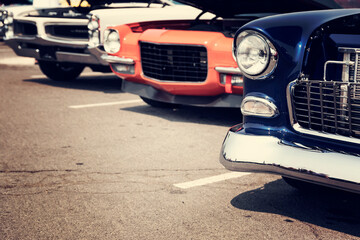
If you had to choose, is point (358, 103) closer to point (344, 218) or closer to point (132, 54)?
point (344, 218)

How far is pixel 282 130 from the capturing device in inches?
109

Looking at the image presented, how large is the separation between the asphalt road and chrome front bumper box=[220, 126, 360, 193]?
1.10ft

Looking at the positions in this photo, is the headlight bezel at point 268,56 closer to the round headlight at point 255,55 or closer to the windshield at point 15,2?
the round headlight at point 255,55

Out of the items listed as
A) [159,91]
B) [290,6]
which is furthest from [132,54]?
[290,6]

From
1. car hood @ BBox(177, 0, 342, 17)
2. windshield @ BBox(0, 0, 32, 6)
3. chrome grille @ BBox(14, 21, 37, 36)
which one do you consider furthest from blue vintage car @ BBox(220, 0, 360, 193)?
windshield @ BBox(0, 0, 32, 6)

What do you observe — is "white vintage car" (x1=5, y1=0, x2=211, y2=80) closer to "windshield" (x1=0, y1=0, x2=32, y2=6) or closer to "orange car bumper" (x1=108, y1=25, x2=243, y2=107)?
"orange car bumper" (x1=108, y1=25, x2=243, y2=107)

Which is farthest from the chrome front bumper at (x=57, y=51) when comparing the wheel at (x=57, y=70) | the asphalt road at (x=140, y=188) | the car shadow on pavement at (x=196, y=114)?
the asphalt road at (x=140, y=188)

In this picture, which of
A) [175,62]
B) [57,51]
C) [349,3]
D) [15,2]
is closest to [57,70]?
[57,51]

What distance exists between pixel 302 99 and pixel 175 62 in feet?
8.42

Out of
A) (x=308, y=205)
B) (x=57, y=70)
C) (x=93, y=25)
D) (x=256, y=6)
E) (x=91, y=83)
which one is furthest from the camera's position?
(x=57, y=70)

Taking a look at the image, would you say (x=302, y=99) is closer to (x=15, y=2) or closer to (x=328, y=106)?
(x=328, y=106)

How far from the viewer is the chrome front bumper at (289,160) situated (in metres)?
2.45

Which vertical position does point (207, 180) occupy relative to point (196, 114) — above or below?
above

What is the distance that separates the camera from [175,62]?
5191mm
